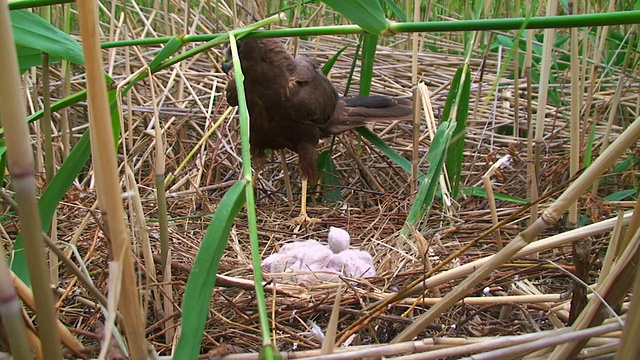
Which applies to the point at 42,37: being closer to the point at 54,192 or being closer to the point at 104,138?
the point at 54,192

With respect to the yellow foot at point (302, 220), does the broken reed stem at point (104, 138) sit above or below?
above

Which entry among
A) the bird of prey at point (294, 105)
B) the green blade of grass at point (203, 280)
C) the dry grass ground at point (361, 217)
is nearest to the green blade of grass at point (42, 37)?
the dry grass ground at point (361, 217)

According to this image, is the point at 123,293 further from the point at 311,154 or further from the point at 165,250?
the point at 311,154

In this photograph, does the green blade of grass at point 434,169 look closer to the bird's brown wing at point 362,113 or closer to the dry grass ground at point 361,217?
the dry grass ground at point 361,217

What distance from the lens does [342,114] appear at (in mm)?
3299

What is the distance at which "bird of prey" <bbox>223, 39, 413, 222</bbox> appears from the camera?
122 inches

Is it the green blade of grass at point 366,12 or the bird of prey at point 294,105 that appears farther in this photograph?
the bird of prey at point 294,105

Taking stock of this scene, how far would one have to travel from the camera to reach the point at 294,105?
3168 mm

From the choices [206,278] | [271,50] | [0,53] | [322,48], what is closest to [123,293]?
[206,278]

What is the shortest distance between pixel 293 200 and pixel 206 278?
8.14ft

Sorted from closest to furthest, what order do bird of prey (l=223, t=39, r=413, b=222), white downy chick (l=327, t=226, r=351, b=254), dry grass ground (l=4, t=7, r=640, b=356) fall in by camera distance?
dry grass ground (l=4, t=7, r=640, b=356), white downy chick (l=327, t=226, r=351, b=254), bird of prey (l=223, t=39, r=413, b=222)

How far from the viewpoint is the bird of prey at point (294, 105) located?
310 centimetres

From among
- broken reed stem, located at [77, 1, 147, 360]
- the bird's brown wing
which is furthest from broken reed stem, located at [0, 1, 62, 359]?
the bird's brown wing

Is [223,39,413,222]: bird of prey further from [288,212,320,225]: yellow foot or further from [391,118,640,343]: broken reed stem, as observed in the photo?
[391,118,640,343]: broken reed stem
